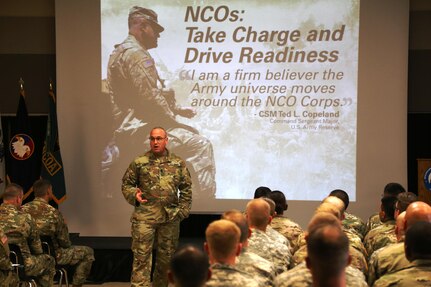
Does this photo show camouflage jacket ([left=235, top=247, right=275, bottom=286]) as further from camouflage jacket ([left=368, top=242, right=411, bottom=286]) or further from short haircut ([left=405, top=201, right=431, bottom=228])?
short haircut ([left=405, top=201, right=431, bottom=228])

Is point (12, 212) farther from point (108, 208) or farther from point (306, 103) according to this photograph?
point (306, 103)

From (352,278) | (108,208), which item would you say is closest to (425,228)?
(352,278)

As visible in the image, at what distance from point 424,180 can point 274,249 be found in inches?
190

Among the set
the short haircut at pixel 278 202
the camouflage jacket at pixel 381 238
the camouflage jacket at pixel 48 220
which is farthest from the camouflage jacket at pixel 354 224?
the camouflage jacket at pixel 48 220

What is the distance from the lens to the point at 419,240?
314cm

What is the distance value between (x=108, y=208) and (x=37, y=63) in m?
2.15

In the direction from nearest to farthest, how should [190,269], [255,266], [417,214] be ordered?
[190,269] → [255,266] → [417,214]

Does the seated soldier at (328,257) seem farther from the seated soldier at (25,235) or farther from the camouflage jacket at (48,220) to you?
the camouflage jacket at (48,220)

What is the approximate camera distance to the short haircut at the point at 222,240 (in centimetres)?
310

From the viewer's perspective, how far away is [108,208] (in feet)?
28.3

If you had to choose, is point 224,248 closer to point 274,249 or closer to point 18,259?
point 274,249

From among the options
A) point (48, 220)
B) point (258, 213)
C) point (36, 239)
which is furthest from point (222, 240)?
point (48, 220)

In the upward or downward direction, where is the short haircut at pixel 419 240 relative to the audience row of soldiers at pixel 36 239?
upward

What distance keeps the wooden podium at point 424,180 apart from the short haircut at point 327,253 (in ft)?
20.5
